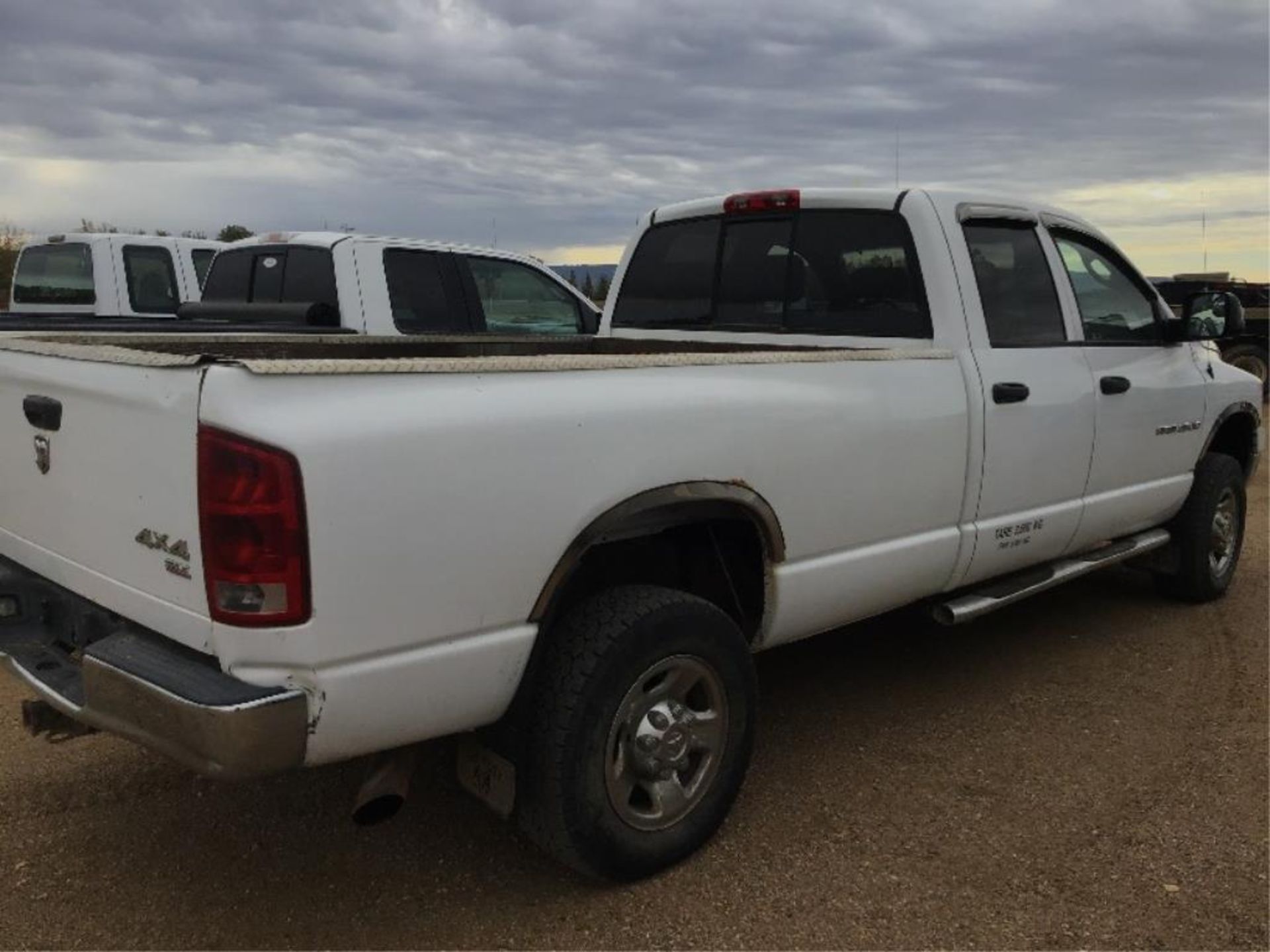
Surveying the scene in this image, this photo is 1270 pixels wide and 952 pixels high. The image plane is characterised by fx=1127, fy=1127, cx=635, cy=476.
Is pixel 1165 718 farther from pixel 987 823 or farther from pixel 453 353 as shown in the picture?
pixel 453 353

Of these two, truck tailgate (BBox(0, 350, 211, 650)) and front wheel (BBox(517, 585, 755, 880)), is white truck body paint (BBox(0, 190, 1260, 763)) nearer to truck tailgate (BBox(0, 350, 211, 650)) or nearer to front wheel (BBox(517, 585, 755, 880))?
truck tailgate (BBox(0, 350, 211, 650))

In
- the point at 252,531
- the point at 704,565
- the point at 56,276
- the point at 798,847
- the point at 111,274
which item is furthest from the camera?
the point at 56,276

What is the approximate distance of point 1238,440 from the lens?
6.01m

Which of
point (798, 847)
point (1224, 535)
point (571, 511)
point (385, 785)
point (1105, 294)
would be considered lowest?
point (798, 847)

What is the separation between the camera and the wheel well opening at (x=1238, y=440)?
19.3 feet

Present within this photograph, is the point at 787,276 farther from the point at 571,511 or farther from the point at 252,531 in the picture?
the point at 252,531

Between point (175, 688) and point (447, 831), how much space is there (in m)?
1.30

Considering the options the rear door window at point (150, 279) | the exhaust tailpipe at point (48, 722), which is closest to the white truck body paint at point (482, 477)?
the exhaust tailpipe at point (48, 722)

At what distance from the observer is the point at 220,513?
2.33m

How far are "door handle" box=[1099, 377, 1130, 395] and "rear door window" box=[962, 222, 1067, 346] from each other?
24cm

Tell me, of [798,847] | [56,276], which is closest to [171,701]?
[798,847]

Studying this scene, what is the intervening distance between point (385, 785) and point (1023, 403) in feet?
8.74

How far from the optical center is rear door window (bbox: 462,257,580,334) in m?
7.65

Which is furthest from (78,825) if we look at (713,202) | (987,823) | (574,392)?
(713,202)
